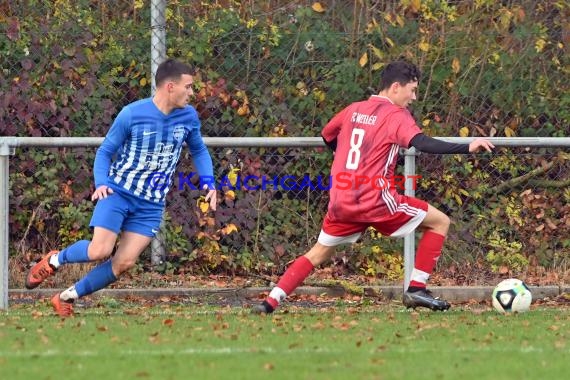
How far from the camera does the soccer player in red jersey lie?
28.0ft

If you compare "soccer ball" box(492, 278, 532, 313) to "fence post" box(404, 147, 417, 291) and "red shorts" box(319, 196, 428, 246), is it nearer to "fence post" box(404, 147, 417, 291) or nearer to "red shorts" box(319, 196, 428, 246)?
"red shorts" box(319, 196, 428, 246)

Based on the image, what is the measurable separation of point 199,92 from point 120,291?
1931mm

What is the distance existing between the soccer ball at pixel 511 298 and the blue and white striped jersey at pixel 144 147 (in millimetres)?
2400

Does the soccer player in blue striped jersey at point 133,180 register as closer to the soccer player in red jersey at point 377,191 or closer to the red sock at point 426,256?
the soccer player in red jersey at point 377,191

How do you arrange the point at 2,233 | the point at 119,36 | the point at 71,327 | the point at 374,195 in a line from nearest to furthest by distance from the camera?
1. the point at 71,327
2. the point at 374,195
3. the point at 2,233
4. the point at 119,36

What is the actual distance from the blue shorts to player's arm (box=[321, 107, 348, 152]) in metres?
1.23

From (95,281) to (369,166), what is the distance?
6.52 ft

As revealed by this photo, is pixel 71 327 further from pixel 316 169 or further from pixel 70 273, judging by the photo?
pixel 316 169

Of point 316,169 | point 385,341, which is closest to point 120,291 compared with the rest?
point 316,169

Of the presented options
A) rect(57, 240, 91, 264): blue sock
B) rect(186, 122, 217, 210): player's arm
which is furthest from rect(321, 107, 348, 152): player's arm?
rect(57, 240, 91, 264): blue sock

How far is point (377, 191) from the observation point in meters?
8.55

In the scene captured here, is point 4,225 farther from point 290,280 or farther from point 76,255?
point 290,280

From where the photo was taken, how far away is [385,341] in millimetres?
7242

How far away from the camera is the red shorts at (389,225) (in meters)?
8.66
